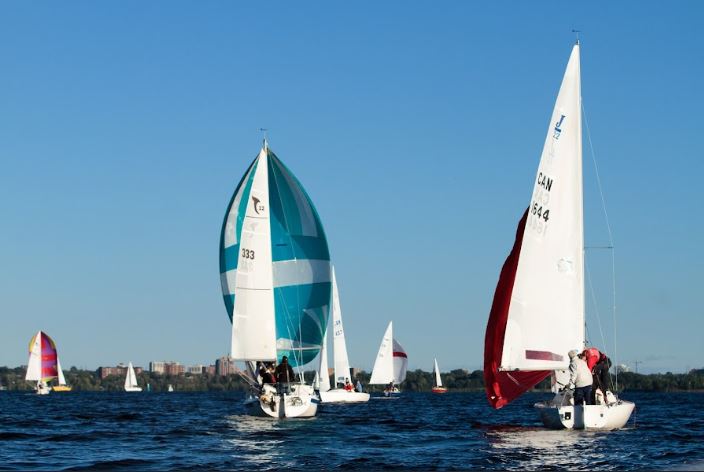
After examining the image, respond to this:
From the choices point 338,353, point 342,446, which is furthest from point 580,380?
point 338,353

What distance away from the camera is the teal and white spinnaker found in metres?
36.5

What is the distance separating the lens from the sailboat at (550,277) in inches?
1065

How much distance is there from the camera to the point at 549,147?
91.0ft

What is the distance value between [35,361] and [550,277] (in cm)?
9750

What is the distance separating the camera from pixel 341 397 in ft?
201

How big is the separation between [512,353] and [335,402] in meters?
34.2

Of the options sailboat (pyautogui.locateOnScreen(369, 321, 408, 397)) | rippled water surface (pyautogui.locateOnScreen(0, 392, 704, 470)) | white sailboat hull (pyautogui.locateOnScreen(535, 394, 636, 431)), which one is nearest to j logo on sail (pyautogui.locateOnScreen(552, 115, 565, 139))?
white sailboat hull (pyautogui.locateOnScreen(535, 394, 636, 431))

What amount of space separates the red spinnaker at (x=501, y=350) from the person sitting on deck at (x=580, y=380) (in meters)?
2.51

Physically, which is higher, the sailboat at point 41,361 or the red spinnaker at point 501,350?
the sailboat at point 41,361

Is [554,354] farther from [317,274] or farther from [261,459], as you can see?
[317,274]

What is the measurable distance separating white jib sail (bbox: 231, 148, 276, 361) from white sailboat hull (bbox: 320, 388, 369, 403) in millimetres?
24538

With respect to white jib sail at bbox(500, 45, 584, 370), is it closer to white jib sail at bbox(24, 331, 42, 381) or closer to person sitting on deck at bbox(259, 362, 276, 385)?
person sitting on deck at bbox(259, 362, 276, 385)

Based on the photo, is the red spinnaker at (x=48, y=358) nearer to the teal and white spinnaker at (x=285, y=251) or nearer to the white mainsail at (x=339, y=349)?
the white mainsail at (x=339, y=349)

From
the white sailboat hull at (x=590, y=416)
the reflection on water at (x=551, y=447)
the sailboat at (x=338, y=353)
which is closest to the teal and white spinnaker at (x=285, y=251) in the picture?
the reflection on water at (x=551, y=447)
